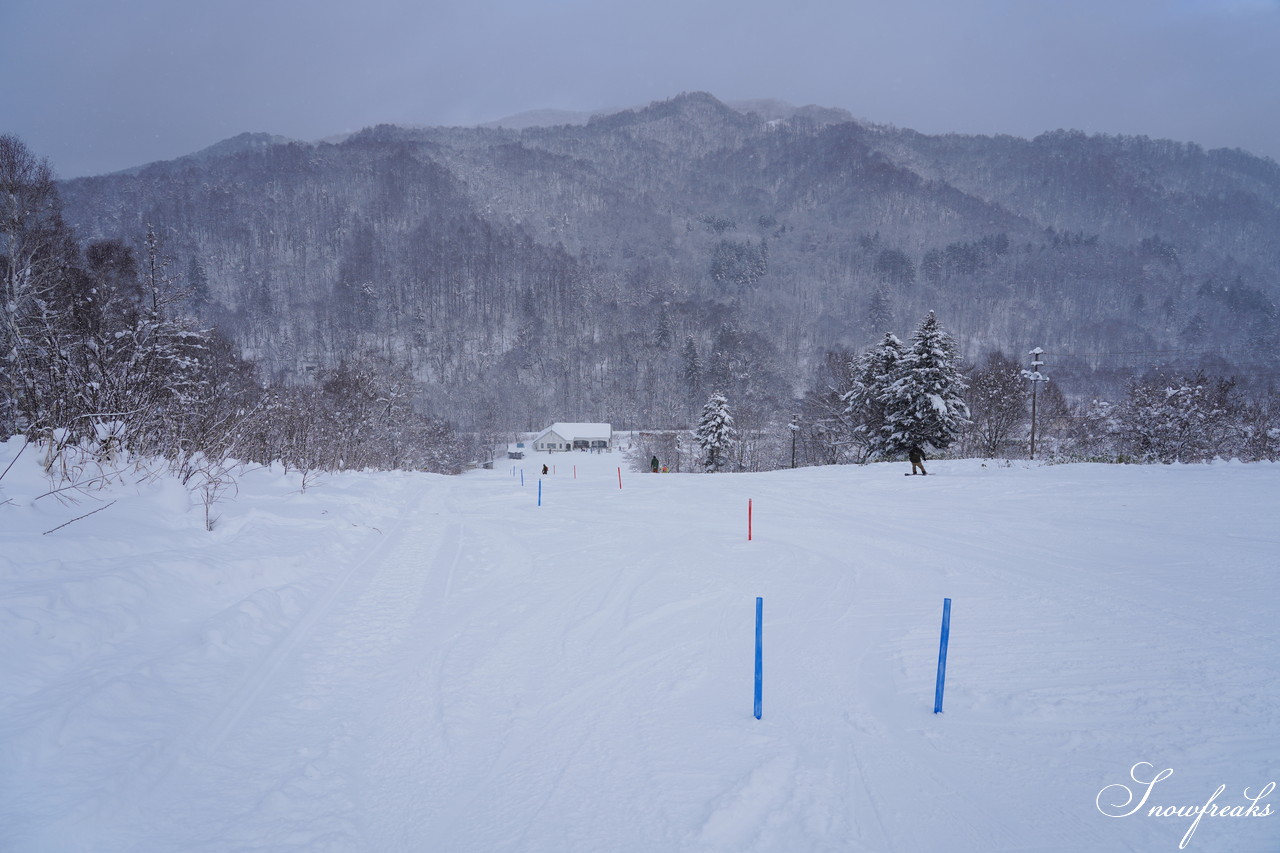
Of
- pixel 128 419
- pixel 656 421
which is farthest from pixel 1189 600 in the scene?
pixel 656 421

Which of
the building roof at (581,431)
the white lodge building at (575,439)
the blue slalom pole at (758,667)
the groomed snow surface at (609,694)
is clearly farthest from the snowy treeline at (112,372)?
the building roof at (581,431)

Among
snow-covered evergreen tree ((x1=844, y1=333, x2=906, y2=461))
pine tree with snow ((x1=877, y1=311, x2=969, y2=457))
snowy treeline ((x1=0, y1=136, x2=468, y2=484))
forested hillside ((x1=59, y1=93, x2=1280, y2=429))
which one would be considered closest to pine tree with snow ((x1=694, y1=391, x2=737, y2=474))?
snow-covered evergreen tree ((x1=844, y1=333, x2=906, y2=461))

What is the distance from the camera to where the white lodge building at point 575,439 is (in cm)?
8794

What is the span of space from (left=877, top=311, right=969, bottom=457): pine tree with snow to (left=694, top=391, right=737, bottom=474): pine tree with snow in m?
15.9

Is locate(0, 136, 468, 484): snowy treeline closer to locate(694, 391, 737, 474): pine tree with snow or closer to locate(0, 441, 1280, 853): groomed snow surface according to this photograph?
locate(0, 441, 1280, 853): groomed snow surface

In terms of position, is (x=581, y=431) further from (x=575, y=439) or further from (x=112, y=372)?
(x=112, y=372)

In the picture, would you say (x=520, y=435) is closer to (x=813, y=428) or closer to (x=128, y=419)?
(x=813, y=428)

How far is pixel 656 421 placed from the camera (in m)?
97.9

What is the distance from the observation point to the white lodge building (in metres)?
87.9

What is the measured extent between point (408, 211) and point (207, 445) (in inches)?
8566

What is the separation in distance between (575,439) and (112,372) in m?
79.1

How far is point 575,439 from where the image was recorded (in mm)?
88062

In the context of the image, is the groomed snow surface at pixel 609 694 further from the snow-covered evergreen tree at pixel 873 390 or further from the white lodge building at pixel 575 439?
the white lodge building at pixel 575 439

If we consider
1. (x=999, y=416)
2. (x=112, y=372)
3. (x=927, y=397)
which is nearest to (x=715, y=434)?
(x=927, y=397)
